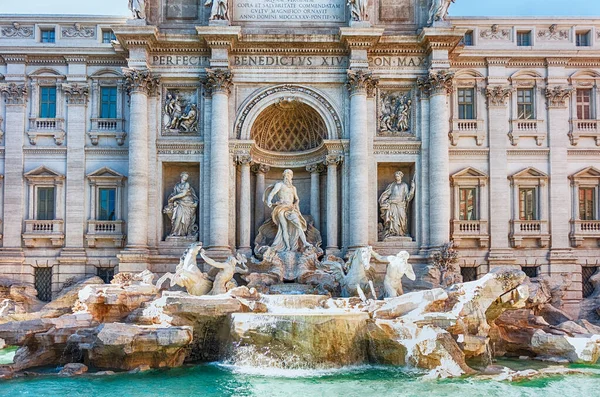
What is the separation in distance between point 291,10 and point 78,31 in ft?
30.2

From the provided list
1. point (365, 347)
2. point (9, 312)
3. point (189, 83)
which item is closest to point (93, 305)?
point (9, 312)

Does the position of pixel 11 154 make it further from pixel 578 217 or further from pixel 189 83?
pixel 578 217

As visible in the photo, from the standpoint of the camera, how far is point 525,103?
91.8ft

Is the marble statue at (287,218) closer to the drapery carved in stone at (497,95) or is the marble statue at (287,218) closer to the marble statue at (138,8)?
the marble statue at (138,8)

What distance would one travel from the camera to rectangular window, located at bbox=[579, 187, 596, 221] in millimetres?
27750

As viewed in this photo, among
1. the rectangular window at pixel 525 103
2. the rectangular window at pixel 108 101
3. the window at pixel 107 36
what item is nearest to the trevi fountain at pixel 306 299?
the rectangular window at pixel 525 103

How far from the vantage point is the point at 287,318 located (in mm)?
18781

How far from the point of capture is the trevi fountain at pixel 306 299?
1770cm

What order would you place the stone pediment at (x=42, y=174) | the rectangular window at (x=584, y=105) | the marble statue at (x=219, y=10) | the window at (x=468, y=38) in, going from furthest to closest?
the rectangular window at (x=584, y=105)
the window at (x=468, y=38)
the stone pediment at (x=42, y=174)
the marble statue at (x=219, y=10)

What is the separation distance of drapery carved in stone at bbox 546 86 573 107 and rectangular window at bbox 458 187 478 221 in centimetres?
511

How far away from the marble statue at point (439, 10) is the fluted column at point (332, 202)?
6950mm

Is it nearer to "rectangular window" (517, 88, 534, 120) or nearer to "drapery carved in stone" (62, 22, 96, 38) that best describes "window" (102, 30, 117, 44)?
"drapery carved in stone" (62, 22, 96, 38)

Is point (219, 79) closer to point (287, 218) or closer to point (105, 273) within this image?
point (287, 218)

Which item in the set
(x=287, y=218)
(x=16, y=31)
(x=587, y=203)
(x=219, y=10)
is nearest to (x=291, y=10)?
(x=219, y=10)
